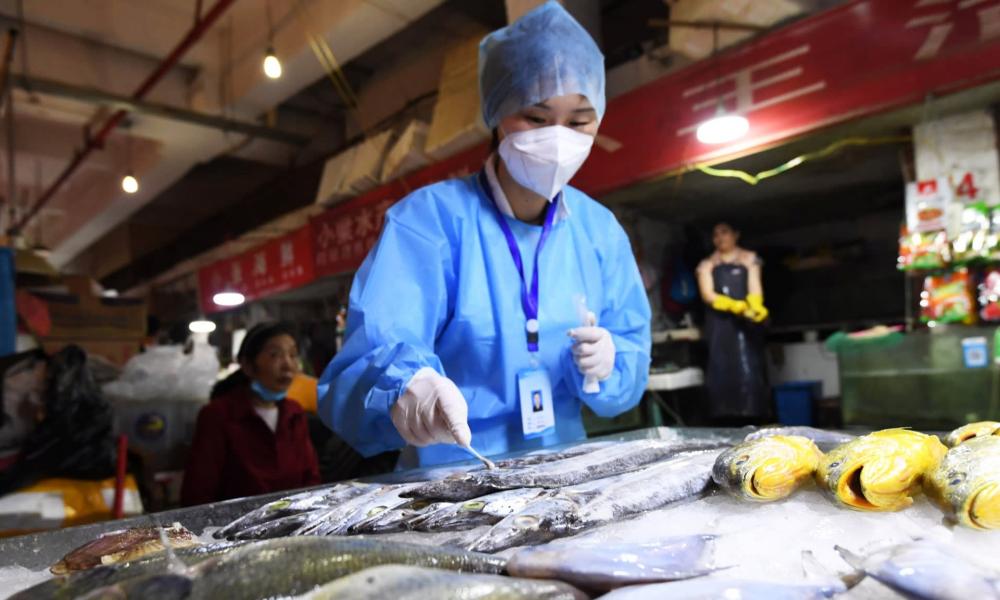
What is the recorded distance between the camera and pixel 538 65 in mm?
1834

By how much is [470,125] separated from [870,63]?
2.90 metres

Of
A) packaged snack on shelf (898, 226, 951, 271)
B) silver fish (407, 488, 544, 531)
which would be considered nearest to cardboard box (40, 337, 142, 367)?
silver fish (407, 488, 544, 531)

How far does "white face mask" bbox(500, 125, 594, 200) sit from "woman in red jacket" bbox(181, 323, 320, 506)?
248 centimetres

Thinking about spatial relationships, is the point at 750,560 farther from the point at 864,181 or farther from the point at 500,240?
the point at 864,181

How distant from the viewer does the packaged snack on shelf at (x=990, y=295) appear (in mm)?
3469

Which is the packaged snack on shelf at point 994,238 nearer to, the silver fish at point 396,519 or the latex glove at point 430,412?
the latex glove at point 430,412

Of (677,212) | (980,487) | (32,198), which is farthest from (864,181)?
(32,198)

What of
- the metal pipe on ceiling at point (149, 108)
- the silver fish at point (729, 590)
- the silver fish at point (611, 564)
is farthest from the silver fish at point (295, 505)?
the metal pipe on ceiling at point (149, 108)

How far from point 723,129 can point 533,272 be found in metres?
2.76

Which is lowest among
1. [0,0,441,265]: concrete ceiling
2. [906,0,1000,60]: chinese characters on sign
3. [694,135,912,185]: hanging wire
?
[694,135,912,185]: hanging wire

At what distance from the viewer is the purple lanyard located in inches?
75.0

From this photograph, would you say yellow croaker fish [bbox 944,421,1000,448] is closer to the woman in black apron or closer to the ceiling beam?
the woman in black apron

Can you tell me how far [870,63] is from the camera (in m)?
3.54

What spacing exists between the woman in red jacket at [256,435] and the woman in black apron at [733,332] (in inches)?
141
